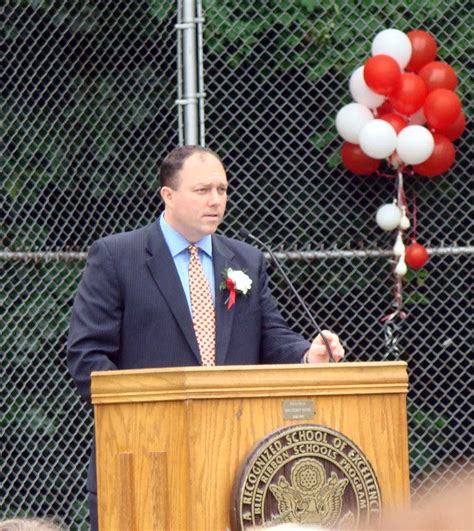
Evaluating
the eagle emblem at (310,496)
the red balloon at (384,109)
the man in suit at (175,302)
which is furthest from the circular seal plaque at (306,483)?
the red balloon at (384,109)

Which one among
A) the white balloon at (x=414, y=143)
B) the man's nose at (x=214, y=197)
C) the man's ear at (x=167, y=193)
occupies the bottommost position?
the man's nose at (x=214, y=197)

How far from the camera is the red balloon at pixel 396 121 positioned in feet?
20.2

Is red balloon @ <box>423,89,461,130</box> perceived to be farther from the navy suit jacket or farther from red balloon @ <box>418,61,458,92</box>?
the navy suit jacket

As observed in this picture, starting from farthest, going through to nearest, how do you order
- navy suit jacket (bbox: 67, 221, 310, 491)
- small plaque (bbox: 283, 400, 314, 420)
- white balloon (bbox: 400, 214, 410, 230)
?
white balloon (bbox: 400, 214, 410, 230)
navy suit jacket (bbox: 67, 221, 310, 491)
small plaque (bbox: 283, 400, 314, 420)

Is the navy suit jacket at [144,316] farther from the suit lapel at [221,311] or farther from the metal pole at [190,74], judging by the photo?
the metal pole at [190,74]

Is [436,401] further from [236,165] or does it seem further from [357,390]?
[357,390]

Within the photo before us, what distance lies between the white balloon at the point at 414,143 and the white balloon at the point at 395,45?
36cm

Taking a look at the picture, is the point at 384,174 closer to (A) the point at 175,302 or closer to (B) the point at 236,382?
(A) the point at 175,302

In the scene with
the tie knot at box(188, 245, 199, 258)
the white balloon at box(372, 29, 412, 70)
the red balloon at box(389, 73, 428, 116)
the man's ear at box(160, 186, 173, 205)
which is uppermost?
the white balloon at box(372, 29, 412, 70)

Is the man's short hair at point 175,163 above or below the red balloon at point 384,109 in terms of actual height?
below

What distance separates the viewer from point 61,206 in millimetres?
6312

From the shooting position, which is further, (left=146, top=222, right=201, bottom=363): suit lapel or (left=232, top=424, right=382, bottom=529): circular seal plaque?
(left=146, top=222, right=201, bottom=363): suit lapel

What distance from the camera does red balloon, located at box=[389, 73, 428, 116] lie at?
20.1 feet

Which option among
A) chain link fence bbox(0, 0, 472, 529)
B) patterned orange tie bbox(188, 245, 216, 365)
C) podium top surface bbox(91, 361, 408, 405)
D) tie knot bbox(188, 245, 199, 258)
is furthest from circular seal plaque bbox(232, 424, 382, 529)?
chain link fence bbox(0, 0, 472, 529)
